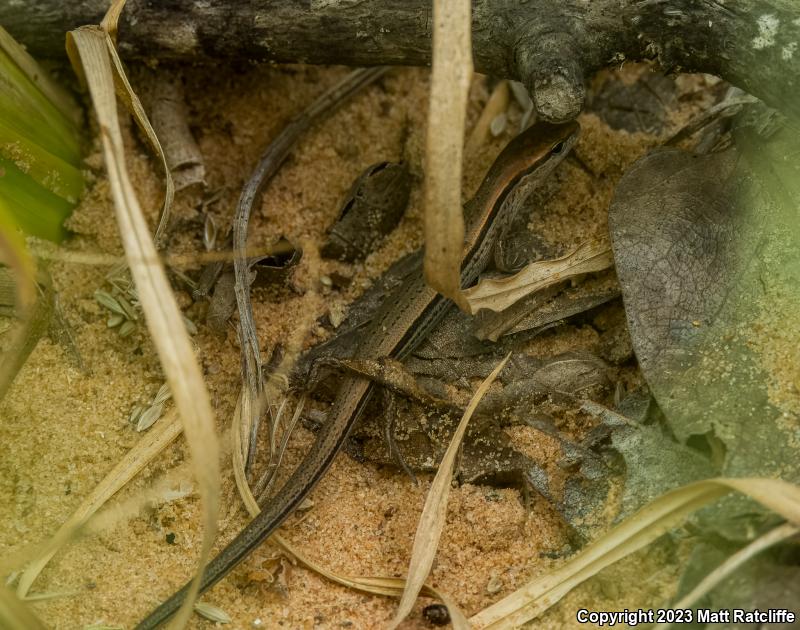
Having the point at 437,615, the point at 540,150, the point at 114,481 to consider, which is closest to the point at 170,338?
the point at 114,481

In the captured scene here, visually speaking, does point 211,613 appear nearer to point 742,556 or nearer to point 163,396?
point 163,396

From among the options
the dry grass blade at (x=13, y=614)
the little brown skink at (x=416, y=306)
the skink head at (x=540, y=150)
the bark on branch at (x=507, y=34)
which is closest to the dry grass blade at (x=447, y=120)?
the bark on branch at (x=507, y=34)

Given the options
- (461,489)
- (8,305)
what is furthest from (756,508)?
(8,305)

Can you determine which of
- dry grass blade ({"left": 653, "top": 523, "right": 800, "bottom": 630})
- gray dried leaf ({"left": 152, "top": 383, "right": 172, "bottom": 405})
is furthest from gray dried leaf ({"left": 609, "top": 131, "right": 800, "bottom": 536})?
gray dried leaf ({"left": 152, "top": 383, "right": 172, "bottom": 405})

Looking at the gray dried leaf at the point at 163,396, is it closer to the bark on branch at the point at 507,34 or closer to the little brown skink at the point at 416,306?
the little brown skink at the point at 416,306

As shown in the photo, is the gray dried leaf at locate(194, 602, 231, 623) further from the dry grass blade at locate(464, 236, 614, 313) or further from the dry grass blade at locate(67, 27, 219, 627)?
the dry grass blade at locate(464, 236, 614, 313)

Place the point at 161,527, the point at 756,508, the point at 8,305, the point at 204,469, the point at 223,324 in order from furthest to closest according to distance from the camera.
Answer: the point at 223,324, the point at 8,305, the point at 161,527, the point at 756,508, the point at 204,469

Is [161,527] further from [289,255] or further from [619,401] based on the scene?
[619,401]
